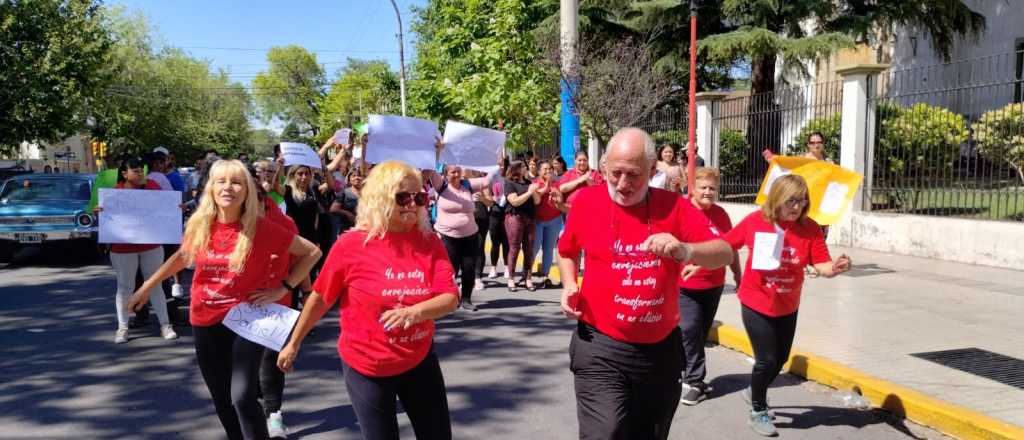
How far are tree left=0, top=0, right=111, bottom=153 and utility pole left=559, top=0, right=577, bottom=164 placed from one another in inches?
627

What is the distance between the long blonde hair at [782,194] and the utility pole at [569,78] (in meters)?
9.70

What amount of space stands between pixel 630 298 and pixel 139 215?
15.6 ft

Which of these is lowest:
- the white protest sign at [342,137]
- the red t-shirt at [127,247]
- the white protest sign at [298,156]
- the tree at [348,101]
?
the red t-shirt at [127,247]

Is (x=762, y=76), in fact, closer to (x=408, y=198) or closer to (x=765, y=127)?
(x=765, y=127)

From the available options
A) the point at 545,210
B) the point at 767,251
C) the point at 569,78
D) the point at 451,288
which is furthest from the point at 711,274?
the point at 569,78

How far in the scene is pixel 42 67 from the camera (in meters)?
21.5

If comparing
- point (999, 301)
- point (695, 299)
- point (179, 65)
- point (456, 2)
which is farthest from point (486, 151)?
point (179, 65)

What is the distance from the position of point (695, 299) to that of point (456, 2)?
65.6ft

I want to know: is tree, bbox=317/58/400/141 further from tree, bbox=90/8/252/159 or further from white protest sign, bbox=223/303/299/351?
white protest sign, bbox=223/303/299/351

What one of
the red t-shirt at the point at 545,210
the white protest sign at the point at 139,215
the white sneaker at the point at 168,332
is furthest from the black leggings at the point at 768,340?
the red t-shirt at the point at 545,210

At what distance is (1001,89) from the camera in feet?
32.0

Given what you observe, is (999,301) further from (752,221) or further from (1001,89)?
(752,221)

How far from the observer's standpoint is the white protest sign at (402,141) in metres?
7.07

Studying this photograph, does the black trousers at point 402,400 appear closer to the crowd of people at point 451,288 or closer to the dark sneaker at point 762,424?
the crowd of people at point 451,288
